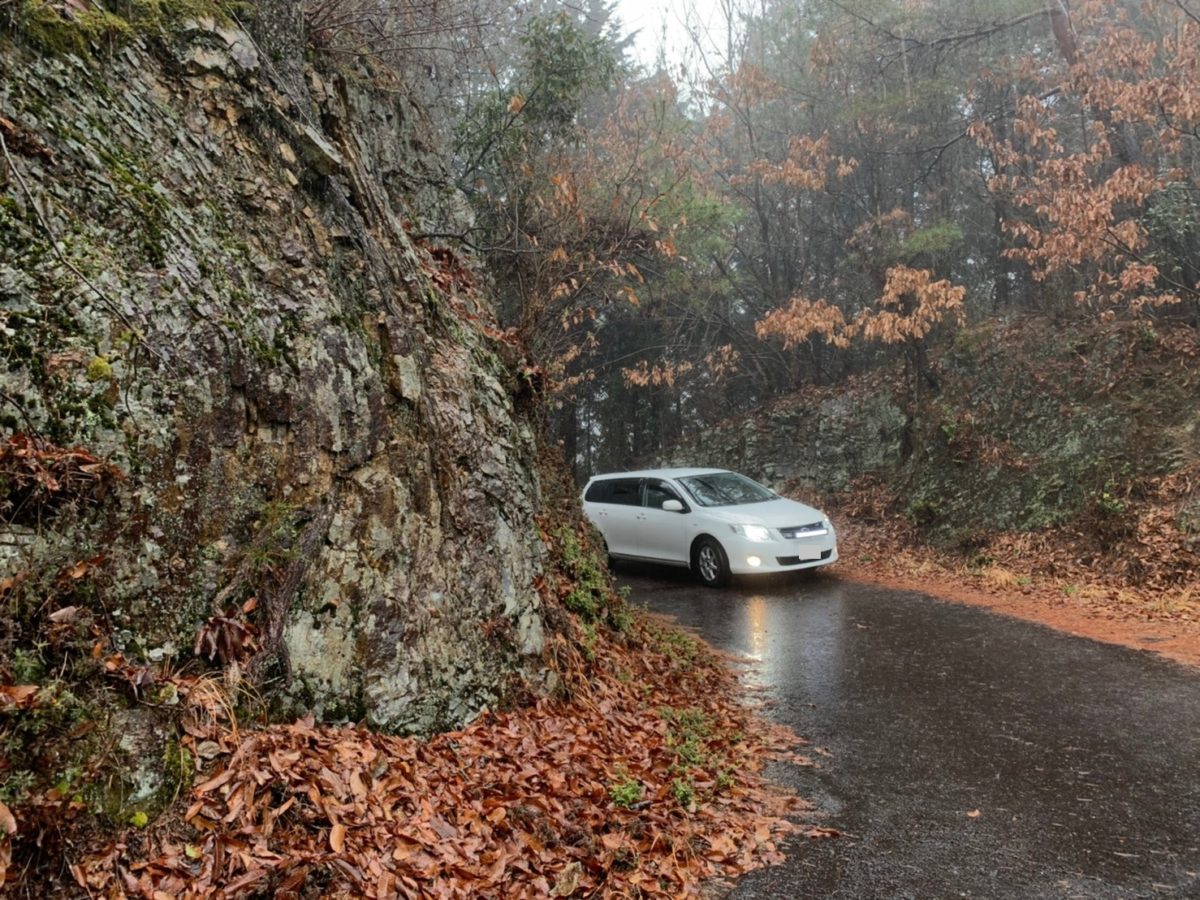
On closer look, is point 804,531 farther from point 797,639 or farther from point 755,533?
point 797,639

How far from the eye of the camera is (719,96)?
60.3 ft

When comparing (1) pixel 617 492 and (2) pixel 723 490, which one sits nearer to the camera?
(2) pixel 723 490

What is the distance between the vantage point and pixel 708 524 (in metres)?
11.1

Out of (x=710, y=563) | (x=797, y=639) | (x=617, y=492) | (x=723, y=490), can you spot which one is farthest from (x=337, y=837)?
(x=617, y=492)

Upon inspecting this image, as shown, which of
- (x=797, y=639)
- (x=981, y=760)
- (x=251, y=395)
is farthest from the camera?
(x=797, y=639)

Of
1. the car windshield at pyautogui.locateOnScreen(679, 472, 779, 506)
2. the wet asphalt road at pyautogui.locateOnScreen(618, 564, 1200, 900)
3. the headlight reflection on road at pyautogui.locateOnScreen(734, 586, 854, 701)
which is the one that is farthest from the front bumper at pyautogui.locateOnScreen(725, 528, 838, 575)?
the wet asphalt road at pyautogui.locateOnScreen(618, 564, 1200, 900)

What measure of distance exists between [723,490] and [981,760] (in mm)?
7284

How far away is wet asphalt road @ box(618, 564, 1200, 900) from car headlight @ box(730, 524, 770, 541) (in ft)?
6.37

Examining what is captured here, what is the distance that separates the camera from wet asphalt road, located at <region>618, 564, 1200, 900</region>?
137 inches

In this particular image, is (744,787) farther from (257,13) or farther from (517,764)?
(257,13)

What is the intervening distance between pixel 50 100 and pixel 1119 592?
11.5 m

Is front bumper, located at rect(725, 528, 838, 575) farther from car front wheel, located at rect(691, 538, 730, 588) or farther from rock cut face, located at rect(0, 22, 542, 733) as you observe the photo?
rock cut face, located at rect(0, 22, 542, 733)

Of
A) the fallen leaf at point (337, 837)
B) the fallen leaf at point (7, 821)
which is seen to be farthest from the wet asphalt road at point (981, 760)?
the fallen leaf at point (7, 821)

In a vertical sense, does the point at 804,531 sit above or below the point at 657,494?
below
